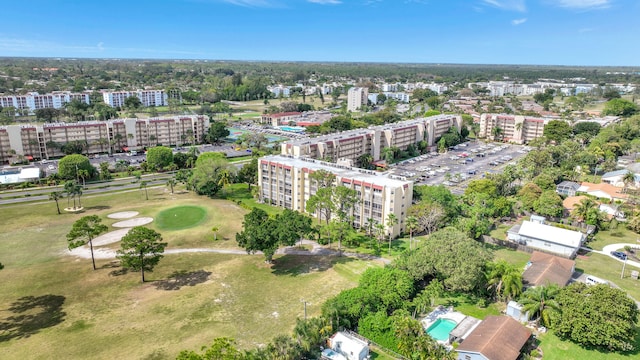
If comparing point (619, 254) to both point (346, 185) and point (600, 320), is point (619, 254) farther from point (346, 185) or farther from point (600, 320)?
point (346, 185)

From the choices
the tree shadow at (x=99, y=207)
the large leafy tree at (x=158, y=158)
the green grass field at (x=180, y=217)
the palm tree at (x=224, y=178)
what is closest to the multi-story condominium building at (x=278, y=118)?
the large leafy tree at (x=158, y=158)

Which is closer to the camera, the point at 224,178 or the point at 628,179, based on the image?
the point at 628,179

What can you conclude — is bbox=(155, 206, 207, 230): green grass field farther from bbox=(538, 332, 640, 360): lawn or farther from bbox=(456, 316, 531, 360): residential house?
bbox=(538, 332, 640, 360): lawn

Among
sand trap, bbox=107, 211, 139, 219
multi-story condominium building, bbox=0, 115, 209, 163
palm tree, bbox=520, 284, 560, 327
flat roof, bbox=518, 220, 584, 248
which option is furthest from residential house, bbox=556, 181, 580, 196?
multi-story condominium building, bbox=0, 115, 209, 163

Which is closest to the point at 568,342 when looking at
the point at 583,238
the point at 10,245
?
the point at 583,238

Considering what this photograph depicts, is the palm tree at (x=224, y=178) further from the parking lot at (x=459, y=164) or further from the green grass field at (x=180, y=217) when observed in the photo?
the parking lot at (x=459, y=164)

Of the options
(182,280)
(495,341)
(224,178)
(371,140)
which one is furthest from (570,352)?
(371,140)

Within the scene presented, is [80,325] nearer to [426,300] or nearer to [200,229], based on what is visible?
[200,229]
